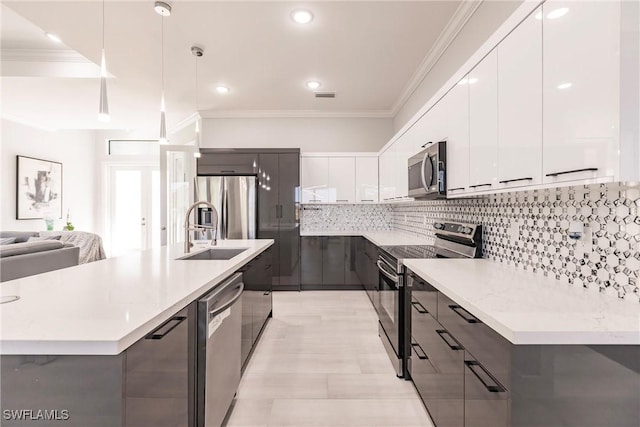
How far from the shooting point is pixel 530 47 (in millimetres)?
1236

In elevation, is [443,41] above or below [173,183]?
above

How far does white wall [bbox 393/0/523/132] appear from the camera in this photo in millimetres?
2011

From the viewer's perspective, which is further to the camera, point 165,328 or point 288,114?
point 288,114

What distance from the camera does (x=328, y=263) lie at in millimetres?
4590

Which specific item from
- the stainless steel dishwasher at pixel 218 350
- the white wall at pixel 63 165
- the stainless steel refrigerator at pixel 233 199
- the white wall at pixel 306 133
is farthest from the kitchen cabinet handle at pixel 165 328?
the white wall at pixel 63 165

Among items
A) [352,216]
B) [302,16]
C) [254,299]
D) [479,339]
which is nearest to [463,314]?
[479,339]

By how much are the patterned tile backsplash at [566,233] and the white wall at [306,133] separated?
2806 mm

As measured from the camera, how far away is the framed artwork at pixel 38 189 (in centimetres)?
581

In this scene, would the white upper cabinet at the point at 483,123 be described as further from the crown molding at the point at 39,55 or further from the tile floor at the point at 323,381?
the crown molding at the point at 39,55

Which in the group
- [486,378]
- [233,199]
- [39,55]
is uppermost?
[39,55]

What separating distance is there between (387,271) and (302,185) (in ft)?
8.45

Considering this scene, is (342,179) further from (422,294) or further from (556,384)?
(556,384)

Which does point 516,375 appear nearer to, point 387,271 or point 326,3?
point 387,271

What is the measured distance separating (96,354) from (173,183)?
4380 millimetres
